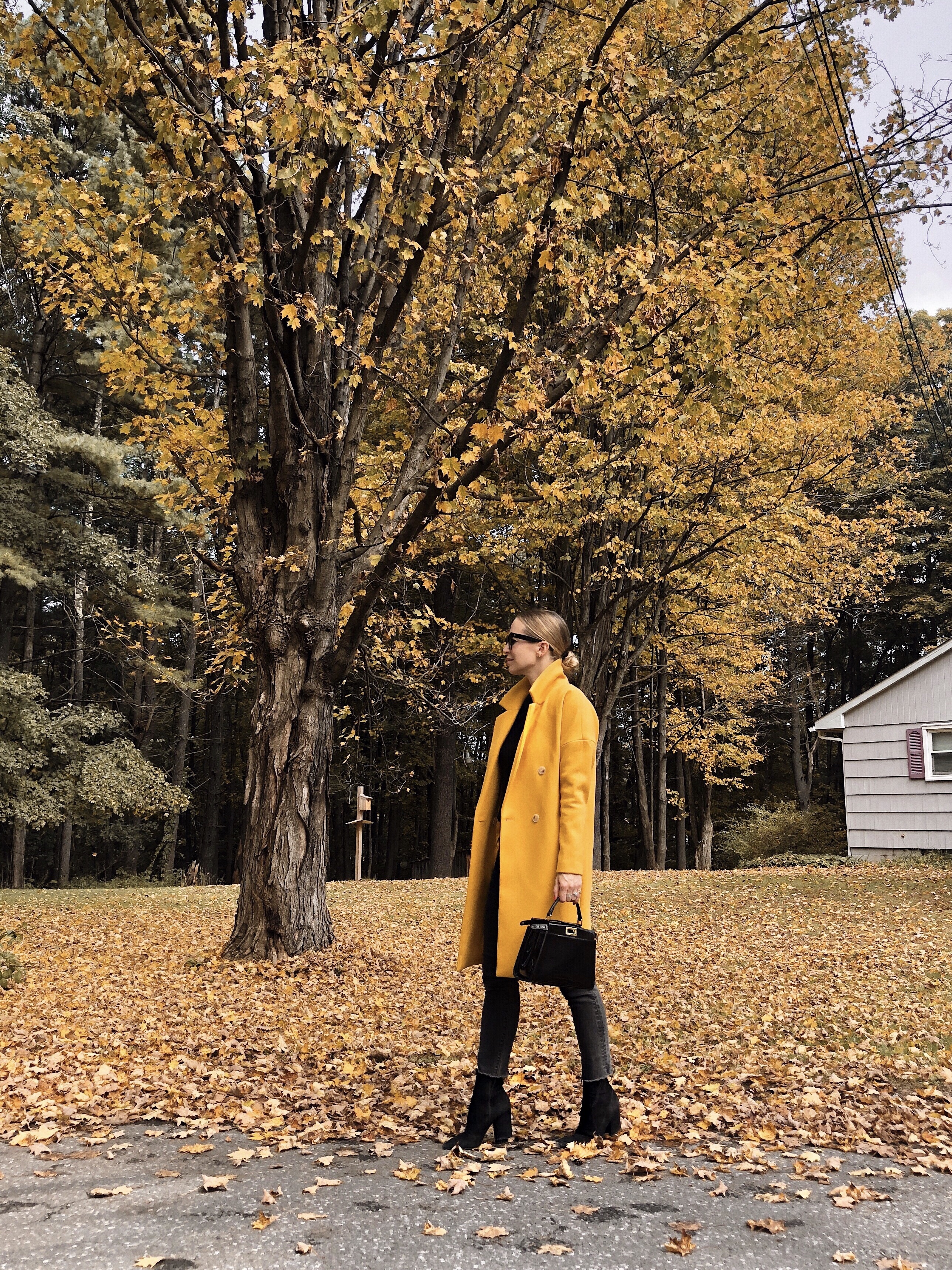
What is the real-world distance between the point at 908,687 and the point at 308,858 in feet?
43.1

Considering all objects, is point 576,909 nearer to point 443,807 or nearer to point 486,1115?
Result: point 486,1115

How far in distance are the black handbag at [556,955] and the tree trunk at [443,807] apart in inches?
677

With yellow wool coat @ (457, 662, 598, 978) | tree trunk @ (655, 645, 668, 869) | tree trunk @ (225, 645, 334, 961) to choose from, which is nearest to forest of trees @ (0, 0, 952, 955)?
tree trunk @ (225, 645, 334, 961)

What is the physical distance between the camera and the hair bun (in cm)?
389

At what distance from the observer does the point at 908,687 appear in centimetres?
Result: 1712

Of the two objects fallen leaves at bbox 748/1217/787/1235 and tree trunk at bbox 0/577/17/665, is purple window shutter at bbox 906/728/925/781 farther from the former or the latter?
tree trunk at bbox 0/577/17/665


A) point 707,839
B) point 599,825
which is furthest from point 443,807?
point 707,839

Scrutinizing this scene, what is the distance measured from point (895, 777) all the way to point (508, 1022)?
15311 millimetres

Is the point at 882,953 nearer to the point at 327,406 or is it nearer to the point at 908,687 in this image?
the point at 327,406

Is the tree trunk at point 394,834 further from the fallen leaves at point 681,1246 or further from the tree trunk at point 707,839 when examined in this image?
the fallen leaves at point 681,1246

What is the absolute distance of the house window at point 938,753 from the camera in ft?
54.1

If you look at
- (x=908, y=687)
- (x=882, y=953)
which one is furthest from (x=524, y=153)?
(x=908, y=687)

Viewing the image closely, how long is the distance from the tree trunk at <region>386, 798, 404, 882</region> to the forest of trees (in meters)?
9.78

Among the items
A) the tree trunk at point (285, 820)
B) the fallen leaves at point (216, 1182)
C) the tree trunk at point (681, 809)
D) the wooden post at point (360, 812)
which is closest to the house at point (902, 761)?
the tree trunk at point (681, 809)
